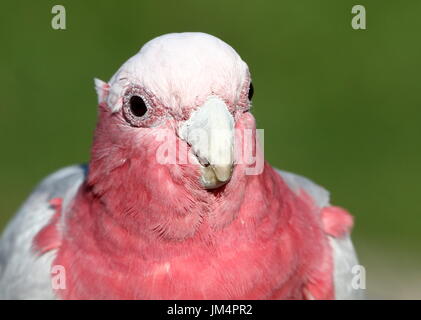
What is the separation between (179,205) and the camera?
344 cm

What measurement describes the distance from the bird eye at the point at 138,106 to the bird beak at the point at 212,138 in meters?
0.25

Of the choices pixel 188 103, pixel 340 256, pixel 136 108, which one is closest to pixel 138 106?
pixel 136 108

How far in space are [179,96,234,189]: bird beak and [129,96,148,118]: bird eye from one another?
0.25 metres

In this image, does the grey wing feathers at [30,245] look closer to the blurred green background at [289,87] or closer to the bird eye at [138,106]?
the bird eye at [138,106]

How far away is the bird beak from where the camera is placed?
325cm

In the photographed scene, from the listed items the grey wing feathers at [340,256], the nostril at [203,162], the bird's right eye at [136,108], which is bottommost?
the grey wing feathers at [340,256]

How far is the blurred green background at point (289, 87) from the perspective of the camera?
27.7 ft

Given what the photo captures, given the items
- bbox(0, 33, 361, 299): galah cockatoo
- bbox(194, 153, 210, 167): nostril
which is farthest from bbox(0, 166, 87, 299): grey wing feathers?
bbox(194, 153, 210, 167): nostril

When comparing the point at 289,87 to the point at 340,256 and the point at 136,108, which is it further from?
the point at 136,108

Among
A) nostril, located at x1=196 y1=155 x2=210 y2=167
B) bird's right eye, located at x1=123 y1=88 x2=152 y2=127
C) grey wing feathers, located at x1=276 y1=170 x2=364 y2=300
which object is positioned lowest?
grey wing feathers, located at x1=276 y1=170 x2=364 y2=300

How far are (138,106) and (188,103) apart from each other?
12.1 inches

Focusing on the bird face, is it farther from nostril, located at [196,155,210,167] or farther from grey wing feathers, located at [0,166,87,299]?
grey wing feathers, located at [0,166,87,299]

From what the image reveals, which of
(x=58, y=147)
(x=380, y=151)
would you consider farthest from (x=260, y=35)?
(x=58, y=147)

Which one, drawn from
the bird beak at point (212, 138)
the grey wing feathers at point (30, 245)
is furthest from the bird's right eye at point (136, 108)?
the grey wing feathers at point (30, 245)
